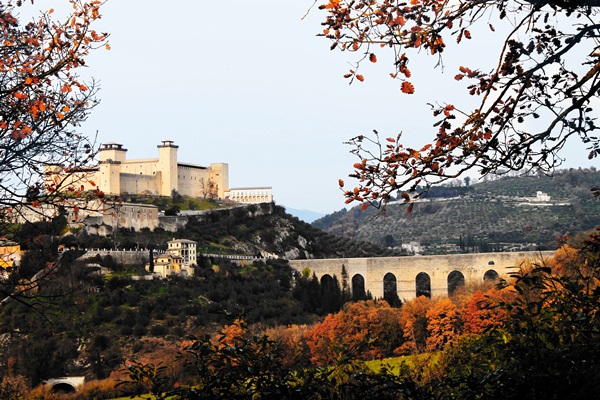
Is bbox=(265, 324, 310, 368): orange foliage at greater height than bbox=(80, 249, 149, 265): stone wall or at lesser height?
lesser

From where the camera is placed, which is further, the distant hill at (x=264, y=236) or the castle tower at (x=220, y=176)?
the castle tower at (x=220, y=176)

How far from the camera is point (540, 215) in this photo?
9850 cm

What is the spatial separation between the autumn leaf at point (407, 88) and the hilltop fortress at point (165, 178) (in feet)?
192

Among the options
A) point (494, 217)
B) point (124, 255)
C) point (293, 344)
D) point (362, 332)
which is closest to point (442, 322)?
point (362, 332)

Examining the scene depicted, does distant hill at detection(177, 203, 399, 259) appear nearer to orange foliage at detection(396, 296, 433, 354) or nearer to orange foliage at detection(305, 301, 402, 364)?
orange foliage at detection(305, 301, 402, 364)

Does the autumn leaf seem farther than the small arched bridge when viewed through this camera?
No

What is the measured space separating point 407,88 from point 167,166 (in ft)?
207

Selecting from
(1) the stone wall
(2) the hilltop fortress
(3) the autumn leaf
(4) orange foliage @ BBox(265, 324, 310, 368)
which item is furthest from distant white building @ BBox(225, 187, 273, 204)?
(3) the autumn leaf

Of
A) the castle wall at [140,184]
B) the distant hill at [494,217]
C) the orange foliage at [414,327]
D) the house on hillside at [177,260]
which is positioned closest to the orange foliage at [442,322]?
the orange foliage at [414,327]

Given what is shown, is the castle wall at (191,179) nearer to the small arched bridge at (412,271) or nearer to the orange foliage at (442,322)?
the small arched bridge at (412,271)

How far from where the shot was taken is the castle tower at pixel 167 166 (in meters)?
67.4

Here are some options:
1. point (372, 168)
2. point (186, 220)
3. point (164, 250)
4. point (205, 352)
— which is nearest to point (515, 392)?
point (372, 168)

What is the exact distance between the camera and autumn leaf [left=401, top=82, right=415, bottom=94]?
5.15 m

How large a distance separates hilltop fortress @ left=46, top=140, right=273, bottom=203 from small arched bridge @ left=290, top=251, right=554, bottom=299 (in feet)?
48.9
